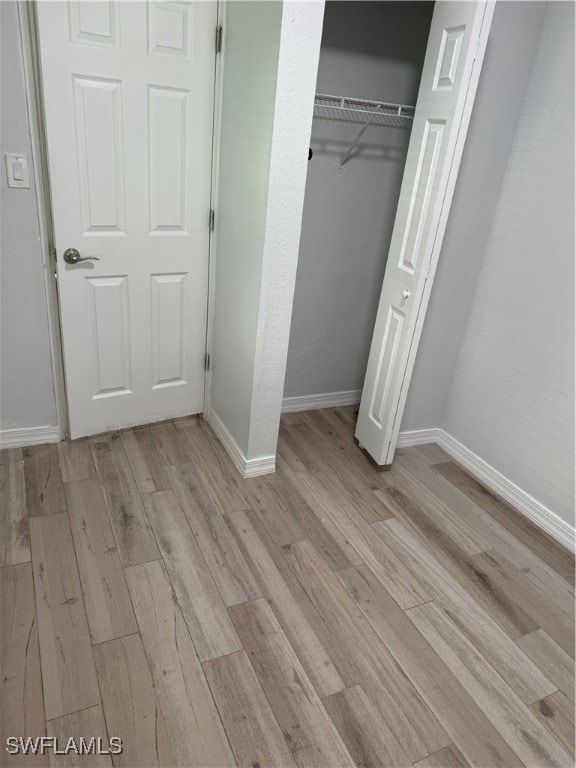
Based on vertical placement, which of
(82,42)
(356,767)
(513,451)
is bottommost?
(356,767)

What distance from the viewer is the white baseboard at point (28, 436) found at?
7.95 ft

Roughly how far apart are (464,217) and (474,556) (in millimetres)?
1485

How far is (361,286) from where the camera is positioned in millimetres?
2939

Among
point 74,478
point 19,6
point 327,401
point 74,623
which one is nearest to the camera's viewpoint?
point 74,623

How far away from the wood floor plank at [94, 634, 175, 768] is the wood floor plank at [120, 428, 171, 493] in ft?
2.51

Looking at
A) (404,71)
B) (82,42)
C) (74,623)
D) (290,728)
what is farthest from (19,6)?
(290,728)

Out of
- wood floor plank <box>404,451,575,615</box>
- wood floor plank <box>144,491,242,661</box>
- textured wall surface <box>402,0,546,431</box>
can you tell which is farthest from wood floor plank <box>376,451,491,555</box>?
wood floor plank <box>144,491,242,661</box>

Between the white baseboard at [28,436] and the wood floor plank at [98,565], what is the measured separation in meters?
0.35

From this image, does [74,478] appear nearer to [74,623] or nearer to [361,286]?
[74,623]

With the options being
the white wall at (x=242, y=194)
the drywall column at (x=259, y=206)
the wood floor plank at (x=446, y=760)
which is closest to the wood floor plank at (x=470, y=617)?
the wood floor plank at (x=446, y=760)

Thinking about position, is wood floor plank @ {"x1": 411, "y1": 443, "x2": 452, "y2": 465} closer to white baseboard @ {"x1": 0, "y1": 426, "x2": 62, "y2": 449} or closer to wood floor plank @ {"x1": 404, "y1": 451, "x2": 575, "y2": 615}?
wood floor plank @ {"x1": 404, "y1": 451, "x2": 575, "y2": 615}

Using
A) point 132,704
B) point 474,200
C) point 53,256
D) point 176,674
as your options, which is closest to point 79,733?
point 132,704

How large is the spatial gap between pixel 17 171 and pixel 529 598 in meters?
2.53

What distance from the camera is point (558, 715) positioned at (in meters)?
1.56
